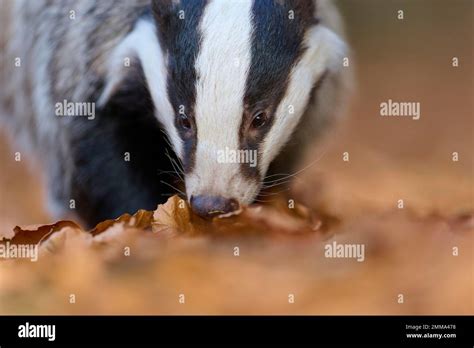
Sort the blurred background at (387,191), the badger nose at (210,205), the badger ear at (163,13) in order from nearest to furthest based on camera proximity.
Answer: the badger nose at (210,205) → the badger ear at (163,13) → the blurred background at (387,191)

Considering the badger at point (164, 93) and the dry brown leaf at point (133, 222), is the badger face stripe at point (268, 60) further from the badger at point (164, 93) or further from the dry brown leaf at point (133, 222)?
the dry brown leaf at point (133, 222)

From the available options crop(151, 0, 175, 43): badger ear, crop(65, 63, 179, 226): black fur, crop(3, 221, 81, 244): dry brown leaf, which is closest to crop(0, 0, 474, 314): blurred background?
crop(3, 221, 81, 244): dry brown leaf

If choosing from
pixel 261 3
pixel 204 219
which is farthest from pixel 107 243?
pixel 261 3

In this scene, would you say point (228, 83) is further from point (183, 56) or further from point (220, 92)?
point (183, 56)

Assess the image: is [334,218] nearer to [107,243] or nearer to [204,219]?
[204,219]

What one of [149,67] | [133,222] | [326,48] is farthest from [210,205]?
[326,48]

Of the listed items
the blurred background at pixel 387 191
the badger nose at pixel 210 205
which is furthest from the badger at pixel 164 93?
the blurred background at pixel 387 191

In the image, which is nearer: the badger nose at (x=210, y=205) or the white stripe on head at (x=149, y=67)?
the badger nose at (x=210, y=205)
